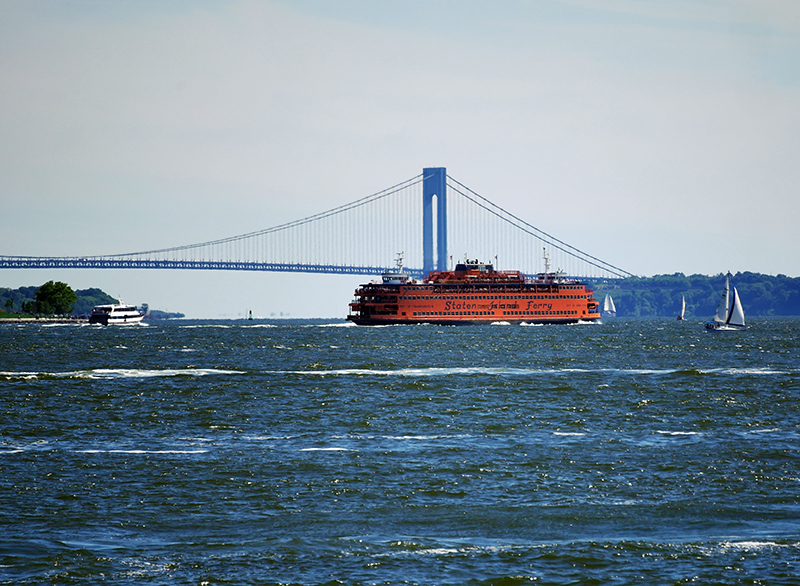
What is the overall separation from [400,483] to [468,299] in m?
117

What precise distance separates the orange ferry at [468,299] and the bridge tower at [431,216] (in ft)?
71.7

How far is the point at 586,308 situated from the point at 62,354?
93647mm

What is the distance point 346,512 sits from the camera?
1792cm

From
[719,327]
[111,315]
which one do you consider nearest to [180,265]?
[111,315]

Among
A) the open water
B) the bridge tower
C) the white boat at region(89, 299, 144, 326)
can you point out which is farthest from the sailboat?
the white boat at region(89, 299, 144, 326)

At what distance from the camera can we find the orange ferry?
136 metres

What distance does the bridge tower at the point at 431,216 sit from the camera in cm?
16538

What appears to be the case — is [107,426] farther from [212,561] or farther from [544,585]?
[544,585]

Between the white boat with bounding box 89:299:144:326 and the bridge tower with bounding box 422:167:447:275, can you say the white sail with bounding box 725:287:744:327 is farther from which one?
the white boat with bounding box 89:299:144:326

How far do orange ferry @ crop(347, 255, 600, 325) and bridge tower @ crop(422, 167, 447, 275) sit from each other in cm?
2185

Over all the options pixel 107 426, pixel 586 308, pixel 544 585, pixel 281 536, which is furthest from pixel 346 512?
pixel 586 308

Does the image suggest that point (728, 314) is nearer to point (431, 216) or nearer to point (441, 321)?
point (441, 321)

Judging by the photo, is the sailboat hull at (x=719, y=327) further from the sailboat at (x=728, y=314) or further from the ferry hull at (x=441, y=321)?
the ferry hull at (x=441, y=321)

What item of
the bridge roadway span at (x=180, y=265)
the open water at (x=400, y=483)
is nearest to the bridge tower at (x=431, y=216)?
the bridge roadway span at (x=180, y=265)
